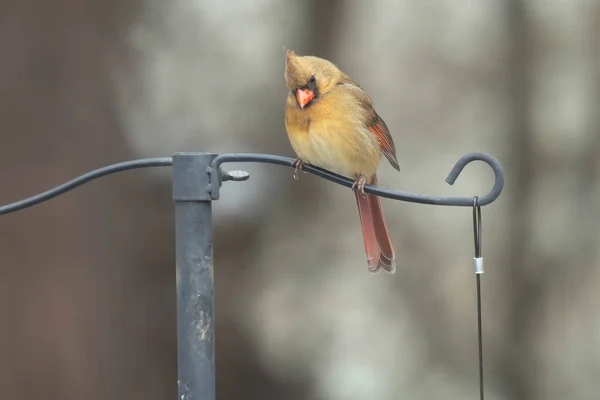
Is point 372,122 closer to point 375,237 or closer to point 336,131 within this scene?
point 336,131

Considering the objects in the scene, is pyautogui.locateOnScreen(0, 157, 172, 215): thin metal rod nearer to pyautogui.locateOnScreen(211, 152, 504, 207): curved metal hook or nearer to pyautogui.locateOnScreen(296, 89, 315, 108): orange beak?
pyautogui.locateOnScreen(211, 152, 504, 207): curved metal hook

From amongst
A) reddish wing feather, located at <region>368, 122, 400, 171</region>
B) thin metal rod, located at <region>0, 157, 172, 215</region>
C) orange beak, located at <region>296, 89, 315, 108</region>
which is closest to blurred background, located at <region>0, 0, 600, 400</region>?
reddish wing feather, located at <region>368, 122, 400, 171</region>

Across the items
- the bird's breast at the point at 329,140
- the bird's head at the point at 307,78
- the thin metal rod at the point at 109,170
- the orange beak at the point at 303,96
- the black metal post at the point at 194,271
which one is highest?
the bird's head at the point at 307,78

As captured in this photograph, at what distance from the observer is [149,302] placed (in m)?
2.62

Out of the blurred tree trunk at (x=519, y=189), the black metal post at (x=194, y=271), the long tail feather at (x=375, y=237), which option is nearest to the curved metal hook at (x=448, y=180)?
the black metal post at (x=194, y=271)

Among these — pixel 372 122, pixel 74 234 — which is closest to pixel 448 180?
pixel 372 122

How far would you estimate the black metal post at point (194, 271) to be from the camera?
1.16 metres

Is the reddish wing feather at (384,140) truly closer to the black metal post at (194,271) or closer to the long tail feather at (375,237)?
the long tail feather at (375,237)

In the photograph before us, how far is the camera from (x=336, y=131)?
1.70 metres

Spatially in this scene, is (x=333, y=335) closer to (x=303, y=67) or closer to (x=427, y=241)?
(x=427, y=241)

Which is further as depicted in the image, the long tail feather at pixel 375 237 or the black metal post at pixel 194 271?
the long tail feather at pixel 375 237

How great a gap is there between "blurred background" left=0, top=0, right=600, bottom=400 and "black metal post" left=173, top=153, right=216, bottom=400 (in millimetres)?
1440

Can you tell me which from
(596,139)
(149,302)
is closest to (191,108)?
(149,302)

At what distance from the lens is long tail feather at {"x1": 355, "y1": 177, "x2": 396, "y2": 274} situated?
1619 mm
